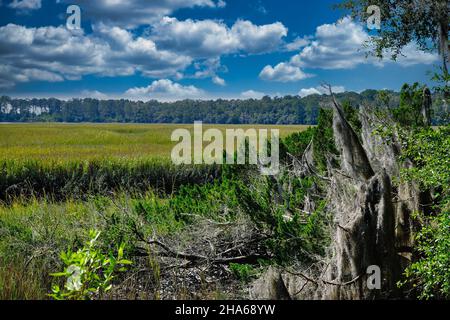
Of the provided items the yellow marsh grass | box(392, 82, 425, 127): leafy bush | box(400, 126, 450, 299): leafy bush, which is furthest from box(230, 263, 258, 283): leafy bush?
the yellow marsh grass

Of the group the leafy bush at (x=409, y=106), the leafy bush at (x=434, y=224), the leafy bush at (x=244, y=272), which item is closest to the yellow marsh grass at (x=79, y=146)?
the leafy bush at (x=409, y=106)

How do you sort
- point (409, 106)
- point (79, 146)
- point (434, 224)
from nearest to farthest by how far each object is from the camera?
point (434, 224)
point (409, 106)
point (79, 146)

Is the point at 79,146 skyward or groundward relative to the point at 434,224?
skyward

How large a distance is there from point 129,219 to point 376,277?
3.34m

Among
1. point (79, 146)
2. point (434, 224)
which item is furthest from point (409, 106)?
point (79, 146)

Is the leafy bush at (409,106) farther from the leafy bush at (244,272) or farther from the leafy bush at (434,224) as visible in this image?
the leafy bush at (244,272)

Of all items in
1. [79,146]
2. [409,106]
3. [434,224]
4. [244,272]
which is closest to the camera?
[434,224]

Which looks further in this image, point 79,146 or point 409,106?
point 79,146

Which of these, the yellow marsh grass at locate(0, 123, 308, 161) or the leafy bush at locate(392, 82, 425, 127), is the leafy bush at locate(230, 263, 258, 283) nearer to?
the leafy bush at locate(392, 82, 425, 127)

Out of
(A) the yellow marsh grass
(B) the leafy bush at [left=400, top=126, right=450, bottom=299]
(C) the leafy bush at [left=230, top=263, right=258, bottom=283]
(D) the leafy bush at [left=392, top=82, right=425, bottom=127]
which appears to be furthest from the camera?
(A) the yellow marsh grass

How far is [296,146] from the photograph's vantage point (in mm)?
9633

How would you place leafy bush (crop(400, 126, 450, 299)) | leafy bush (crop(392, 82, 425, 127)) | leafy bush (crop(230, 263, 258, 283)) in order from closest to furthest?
1. leafy bush (crop(400, 126, 450, 299))
2. leafy bush (crop(230, 263, 258, 283))
3. leafy bush (crop(392, 82, 425, 127))

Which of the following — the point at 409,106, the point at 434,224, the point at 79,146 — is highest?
the point at 409,106

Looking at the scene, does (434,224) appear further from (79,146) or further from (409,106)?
(79,146)
